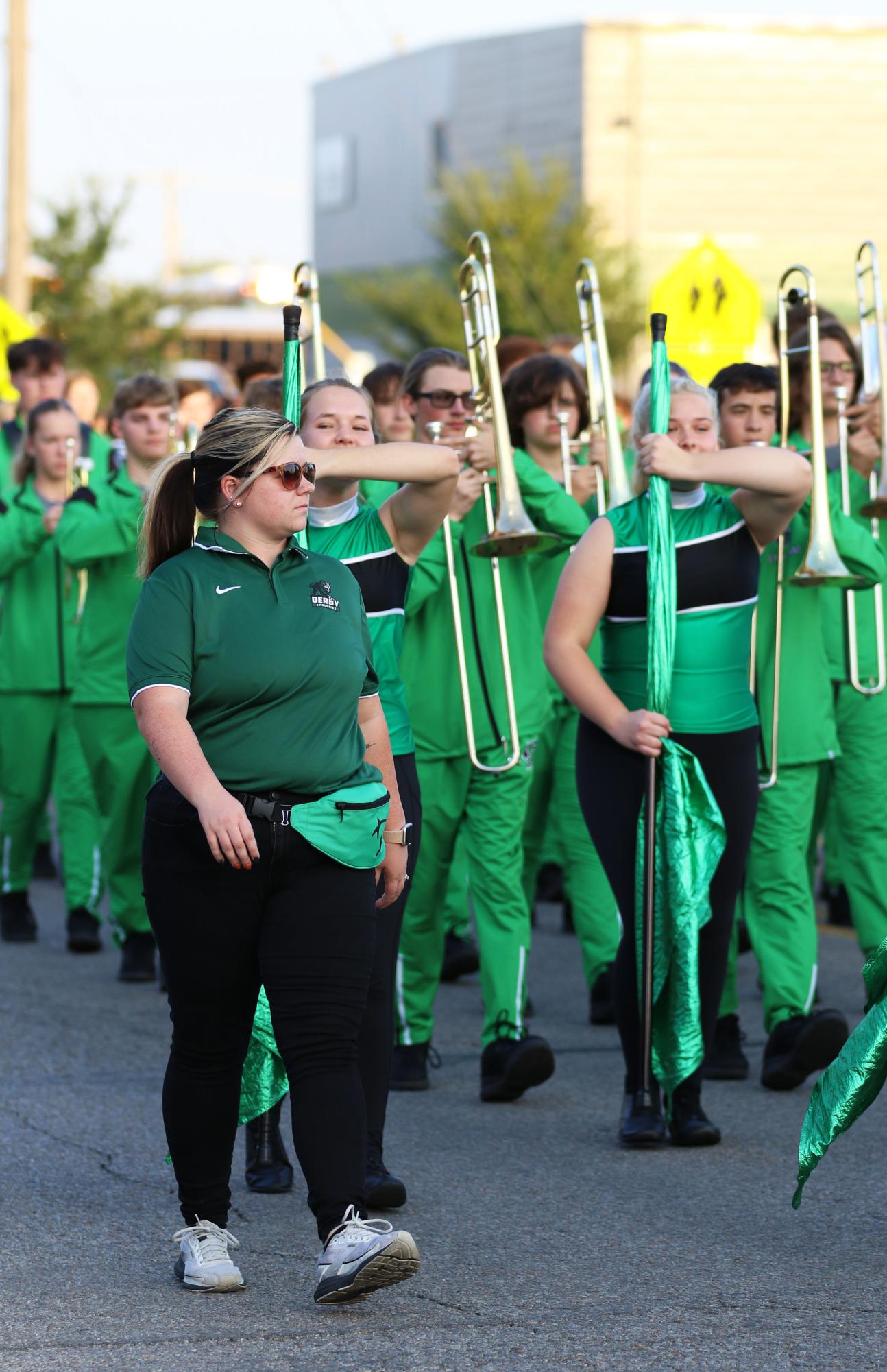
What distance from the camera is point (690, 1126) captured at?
580cm

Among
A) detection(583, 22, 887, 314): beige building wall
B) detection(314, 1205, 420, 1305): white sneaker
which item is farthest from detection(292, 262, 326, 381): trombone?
detection(583, 22, 887, 314): beige building wall

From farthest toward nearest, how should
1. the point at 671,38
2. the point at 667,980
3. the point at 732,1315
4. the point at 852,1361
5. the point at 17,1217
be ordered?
the point at 671,38, the point at 667,980, the point at 17,1217, the point at 732,1315, the point at 852,1361

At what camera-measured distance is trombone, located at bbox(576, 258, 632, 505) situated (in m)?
7.66

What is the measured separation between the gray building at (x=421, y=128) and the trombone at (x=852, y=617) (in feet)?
89.5

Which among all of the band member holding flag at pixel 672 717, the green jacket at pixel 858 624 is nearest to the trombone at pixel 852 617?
the green jacket at pixel 858 624

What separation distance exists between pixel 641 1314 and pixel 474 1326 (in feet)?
1.11

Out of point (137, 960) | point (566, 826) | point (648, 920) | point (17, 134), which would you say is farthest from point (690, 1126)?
point (17, 134)

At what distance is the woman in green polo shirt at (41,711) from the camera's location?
29.2ft

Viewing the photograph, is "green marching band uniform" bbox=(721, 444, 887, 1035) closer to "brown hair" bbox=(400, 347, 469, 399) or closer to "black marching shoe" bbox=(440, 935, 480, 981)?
"brown hair" bbox=(400, 347, 469, 399)

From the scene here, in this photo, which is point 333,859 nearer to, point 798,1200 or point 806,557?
point 798,1200

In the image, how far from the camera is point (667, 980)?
579cm

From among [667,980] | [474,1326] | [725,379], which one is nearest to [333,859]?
[474,1326]

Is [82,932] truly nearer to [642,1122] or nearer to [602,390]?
[602,390]

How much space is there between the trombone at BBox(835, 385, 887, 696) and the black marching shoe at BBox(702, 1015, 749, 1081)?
125 cm
